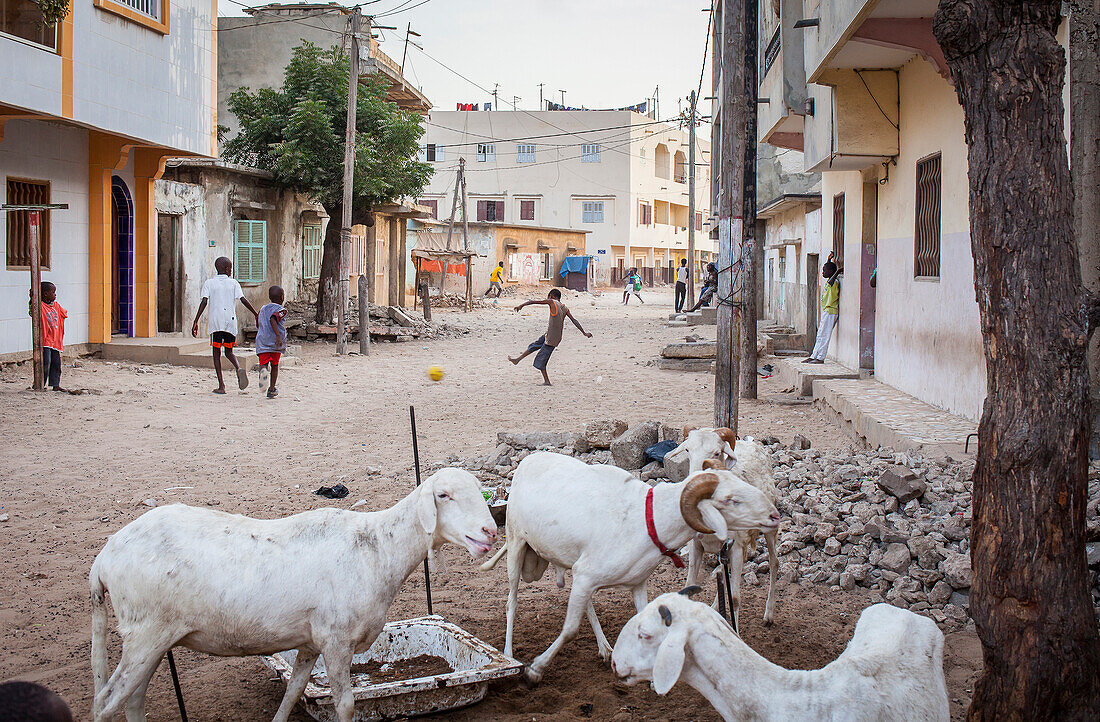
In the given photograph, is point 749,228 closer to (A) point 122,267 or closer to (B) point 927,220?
(B) point 927,220

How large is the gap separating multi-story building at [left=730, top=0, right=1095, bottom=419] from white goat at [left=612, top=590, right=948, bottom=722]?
4.42 metres

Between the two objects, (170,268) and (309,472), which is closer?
(309,472)

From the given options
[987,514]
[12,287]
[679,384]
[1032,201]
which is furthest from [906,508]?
[12,287]

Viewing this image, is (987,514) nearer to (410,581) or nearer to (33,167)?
(410,581)

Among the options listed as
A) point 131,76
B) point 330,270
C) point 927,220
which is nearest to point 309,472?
point 927,220

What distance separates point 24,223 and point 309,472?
28.2 feet

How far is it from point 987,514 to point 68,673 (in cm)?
420

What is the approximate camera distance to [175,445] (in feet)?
31.8

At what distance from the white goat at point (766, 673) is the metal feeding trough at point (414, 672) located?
1.10m

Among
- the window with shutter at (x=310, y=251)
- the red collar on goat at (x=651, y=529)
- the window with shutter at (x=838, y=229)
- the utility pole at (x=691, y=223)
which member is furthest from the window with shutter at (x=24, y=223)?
the utility pole at (x=691, y=223)

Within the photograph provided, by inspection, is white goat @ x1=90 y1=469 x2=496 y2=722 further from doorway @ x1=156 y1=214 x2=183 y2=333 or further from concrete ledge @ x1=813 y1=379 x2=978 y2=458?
doorway @ x1=156 y1=214 x2=183 y2=333

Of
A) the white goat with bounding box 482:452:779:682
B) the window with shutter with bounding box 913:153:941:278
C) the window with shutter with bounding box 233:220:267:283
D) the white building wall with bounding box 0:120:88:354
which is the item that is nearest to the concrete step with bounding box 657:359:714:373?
the window with shutter with bounding box 913:153:941:278

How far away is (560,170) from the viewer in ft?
193

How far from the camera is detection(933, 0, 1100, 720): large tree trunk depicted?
3.44 meters
